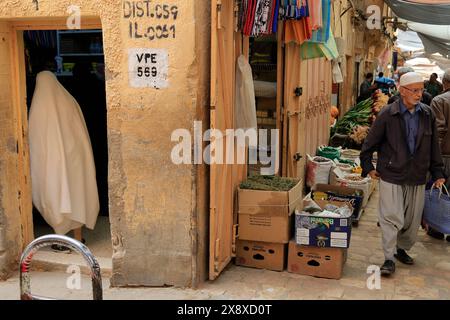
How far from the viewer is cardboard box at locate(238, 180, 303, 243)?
16.3ft

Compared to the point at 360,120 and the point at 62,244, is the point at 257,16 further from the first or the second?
the point at 360,120

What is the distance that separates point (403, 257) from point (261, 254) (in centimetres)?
156

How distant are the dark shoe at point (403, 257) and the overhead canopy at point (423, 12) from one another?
18.6 ft

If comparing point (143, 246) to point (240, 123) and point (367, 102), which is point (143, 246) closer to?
point (240, 123)

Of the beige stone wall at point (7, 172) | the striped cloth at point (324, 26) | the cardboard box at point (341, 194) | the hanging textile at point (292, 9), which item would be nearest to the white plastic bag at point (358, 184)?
the cardboard box at point (341, 194)

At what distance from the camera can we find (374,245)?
6.05 m

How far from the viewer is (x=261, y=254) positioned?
16.9 ft

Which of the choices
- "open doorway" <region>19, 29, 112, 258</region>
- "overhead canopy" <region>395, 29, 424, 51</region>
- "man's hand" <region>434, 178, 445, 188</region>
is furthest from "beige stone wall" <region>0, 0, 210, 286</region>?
"overhead canopy" <region>395, 29, 424, 51</region>

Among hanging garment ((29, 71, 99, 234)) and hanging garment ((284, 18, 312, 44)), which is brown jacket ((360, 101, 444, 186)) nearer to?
hanging garment ((284, 18, 312, 44))

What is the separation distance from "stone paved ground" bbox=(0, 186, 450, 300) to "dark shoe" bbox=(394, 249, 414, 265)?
81mm

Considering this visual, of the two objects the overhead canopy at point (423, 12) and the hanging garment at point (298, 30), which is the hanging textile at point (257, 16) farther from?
the overhead canopy at point (423, 12)

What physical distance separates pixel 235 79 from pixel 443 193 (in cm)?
270

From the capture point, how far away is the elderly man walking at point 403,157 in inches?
192

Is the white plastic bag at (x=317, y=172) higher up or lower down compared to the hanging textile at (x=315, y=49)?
lower down
